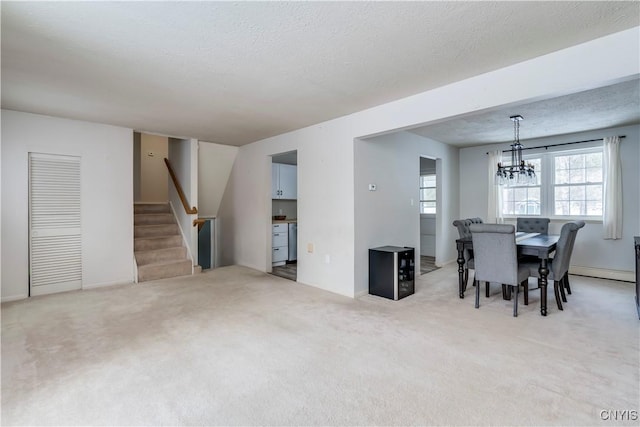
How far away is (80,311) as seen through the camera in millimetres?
3305

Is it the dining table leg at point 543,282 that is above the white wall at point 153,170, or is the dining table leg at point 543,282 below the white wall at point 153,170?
below

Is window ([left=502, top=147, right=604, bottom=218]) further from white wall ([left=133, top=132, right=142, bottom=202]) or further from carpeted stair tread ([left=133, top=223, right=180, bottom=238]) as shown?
white wall ([left=133, top=132, right=142, bottom=202])

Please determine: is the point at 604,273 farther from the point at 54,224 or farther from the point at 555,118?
the point at 54,224

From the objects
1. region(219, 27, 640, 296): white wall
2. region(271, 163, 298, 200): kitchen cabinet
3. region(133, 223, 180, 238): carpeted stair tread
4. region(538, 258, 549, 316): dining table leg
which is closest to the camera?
region(219, 27, 640, 296): white wall

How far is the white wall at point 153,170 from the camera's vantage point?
679 cm

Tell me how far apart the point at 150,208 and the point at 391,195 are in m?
4.61

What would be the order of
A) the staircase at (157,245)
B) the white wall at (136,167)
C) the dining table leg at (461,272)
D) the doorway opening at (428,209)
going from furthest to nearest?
1. the doorway opening at (428,209)
2. the white wall at (136,167)
3. the staircase at (157,245)
4. the dining table leg at (461,272)

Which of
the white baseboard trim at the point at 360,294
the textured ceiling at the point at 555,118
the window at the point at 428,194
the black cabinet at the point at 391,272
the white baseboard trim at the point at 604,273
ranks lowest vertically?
the white baseboard trim at the point at 360,294

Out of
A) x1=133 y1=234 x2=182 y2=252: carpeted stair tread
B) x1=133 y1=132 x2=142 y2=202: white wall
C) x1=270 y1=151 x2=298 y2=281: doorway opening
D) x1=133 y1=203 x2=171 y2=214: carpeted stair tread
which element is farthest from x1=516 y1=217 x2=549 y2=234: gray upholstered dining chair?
x1=133 y1=132 x2=142 y2=202: white wall

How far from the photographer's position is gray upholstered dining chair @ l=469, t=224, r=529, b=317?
315 cm

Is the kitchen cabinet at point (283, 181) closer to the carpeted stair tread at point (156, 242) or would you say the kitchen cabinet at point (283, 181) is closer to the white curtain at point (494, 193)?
the carpeted stair tread at point (156, 242)

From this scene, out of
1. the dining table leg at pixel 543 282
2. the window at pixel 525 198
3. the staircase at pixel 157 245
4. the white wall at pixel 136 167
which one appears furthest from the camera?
the white wall at pixel 136 167

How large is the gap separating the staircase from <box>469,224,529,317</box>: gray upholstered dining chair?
429 centimetres

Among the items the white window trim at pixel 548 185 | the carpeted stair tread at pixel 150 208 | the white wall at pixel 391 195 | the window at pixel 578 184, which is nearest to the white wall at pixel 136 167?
the carpeted stair tread at pixel 150 208
